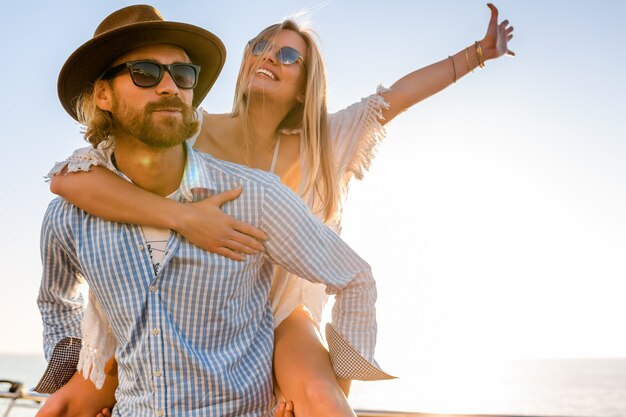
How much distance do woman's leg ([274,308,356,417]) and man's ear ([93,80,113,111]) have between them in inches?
37.5

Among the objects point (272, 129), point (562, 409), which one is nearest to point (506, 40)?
point (272, 129)

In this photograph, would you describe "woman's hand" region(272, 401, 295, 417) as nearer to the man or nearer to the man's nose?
the man

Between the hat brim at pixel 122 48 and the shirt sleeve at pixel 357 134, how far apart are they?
90cm

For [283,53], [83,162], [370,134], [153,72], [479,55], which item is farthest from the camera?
[479,55]

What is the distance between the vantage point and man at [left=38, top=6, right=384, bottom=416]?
81.9 inches

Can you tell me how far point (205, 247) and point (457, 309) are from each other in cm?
8254

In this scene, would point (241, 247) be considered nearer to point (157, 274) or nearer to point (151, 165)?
point (157, 274)

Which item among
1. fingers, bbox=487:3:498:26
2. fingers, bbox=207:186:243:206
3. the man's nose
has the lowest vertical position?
fingers, bbox=207:186:243:206

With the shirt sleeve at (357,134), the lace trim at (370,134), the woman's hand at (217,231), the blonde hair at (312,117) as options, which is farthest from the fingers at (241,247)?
the lace trim at (370,134)

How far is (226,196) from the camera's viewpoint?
7.14 feet

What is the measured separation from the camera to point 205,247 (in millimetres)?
2107

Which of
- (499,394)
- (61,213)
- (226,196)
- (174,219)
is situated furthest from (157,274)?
(499,394)

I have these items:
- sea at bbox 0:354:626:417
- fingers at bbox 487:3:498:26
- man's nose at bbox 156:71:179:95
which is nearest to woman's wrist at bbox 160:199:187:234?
man's nose at bbox 156:71:179:95

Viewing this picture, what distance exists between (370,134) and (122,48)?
139 cm
